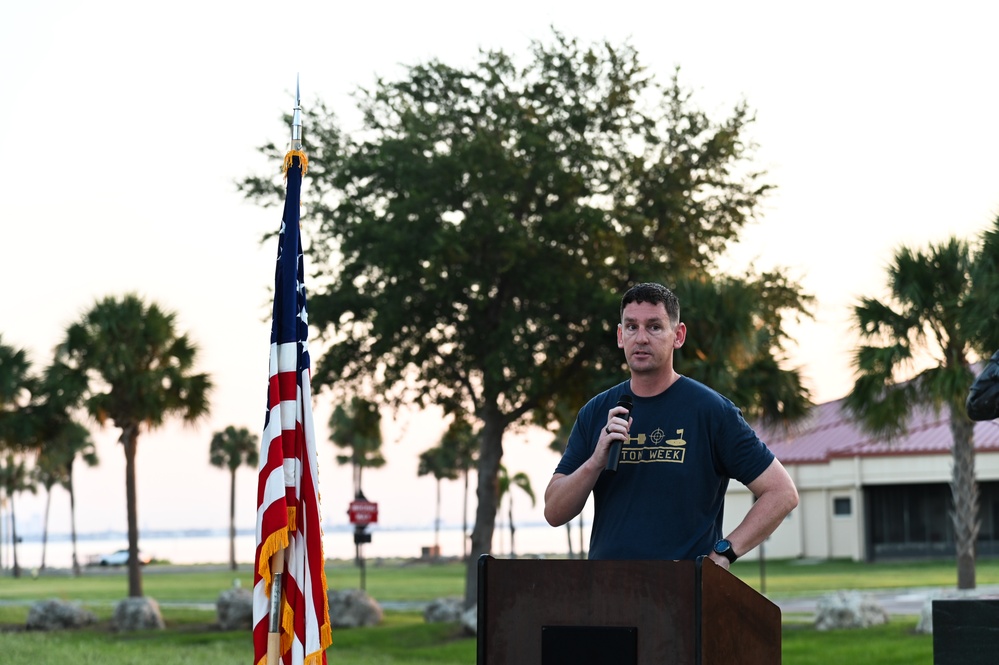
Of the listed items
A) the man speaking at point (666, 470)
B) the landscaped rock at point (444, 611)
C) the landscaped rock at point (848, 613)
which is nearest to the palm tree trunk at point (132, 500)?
the landscaped rock at point (444, 611)

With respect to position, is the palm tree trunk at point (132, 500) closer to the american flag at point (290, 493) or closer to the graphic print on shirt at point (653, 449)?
the american flag at point (290, 493)

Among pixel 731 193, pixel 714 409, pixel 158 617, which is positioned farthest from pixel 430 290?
pixel 714 409

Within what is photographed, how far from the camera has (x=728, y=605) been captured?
3.65m

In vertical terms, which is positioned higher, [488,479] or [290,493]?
[290,493]

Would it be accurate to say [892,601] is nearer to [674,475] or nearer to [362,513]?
[362,513]

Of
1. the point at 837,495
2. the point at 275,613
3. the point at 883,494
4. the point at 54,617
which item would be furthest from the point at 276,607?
the point at 837,495

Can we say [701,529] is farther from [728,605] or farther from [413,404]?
[413,404]

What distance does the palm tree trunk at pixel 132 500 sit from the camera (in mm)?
30250

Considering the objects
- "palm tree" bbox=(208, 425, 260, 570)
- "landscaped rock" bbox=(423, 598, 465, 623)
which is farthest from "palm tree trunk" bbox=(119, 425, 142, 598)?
"palm tree" bbox=(208, 425, 260, 570)

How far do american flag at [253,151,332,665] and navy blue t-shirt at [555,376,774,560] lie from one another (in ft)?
9.17

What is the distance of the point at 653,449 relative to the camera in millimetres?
4191

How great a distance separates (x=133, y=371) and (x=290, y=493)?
972 inches

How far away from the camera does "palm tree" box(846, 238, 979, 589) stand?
2036cm

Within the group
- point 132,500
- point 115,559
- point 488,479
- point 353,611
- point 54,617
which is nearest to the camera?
point 488,479
